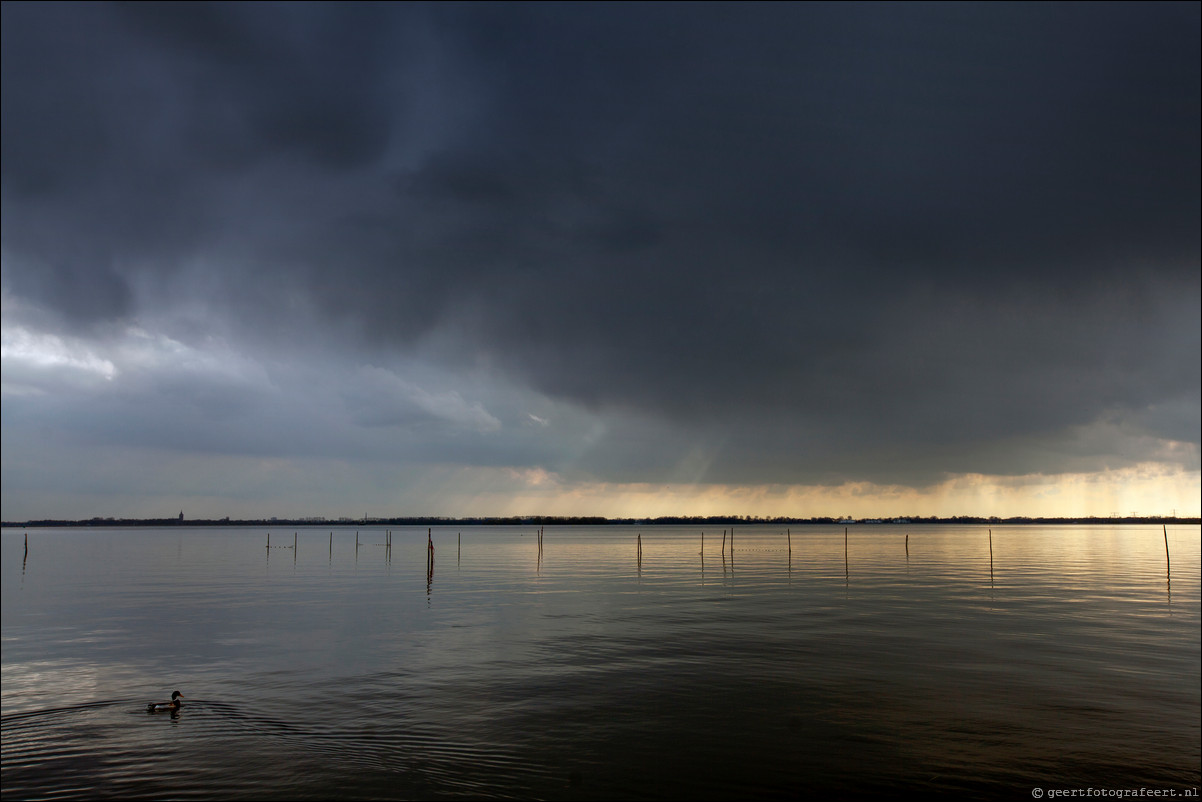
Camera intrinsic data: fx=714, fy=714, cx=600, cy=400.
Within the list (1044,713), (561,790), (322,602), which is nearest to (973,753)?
(1044,713)

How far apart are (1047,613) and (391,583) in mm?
57975

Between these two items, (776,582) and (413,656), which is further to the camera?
(776,582)

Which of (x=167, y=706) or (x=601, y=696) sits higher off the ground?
(x=167, y=706)

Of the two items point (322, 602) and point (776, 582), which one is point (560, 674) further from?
point (776, 582)

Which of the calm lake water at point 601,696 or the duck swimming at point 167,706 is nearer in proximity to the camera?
the calm lake water at point 601,696

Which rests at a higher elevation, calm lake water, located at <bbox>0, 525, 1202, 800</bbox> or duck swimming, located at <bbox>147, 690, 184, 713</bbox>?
duck swimming, located at <bbox>147, 690, 184, 713</bbox>

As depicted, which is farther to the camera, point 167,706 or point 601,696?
point 601,696

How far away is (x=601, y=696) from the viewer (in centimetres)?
2597

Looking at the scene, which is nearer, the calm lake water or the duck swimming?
the calm lake water

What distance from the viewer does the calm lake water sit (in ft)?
60.2

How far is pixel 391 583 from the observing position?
2906 inches

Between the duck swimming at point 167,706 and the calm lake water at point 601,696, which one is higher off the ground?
the duck swimming at point 167,706

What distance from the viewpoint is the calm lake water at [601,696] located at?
18359mm

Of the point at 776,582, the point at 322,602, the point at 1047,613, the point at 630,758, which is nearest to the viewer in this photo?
the point at 630,758
